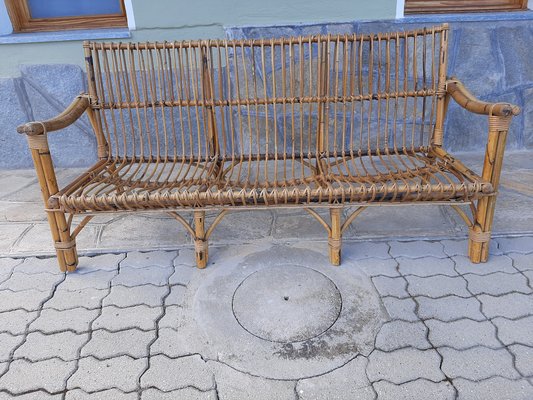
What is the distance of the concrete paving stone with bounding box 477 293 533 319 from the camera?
169 centimetres

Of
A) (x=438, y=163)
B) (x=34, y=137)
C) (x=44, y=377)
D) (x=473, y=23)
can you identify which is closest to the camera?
(x=44, y=377)

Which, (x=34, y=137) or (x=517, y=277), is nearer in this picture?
(x=34, y=137)

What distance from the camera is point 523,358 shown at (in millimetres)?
1484

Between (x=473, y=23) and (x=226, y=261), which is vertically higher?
(x=473, y=23)

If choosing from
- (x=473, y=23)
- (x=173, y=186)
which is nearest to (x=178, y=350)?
(x=173, y=186)

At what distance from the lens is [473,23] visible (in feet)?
9.89

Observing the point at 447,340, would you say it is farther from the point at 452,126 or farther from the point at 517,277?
the point at 452,126

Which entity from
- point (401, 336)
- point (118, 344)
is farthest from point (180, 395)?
point (401, 336)

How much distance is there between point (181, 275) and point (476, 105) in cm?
155

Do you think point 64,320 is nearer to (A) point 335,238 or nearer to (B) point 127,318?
(B) point 127,318

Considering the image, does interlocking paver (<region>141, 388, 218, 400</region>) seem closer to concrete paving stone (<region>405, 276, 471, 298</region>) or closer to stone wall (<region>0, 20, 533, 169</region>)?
concrete paving stone (<region>405, 276, 471, 298</region>)

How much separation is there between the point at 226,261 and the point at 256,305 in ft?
1.27

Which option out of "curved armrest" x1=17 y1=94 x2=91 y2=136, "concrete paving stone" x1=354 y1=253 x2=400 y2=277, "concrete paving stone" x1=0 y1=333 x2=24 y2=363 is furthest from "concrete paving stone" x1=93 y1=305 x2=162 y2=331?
"concrete paving stone" x1=354 y1=253 x2=400 y2=277

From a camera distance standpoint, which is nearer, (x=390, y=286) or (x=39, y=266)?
(x=390, y=286)
